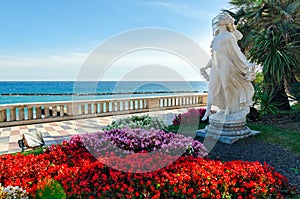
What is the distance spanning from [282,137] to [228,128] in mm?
1302

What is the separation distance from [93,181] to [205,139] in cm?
296

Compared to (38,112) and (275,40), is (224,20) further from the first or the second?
(38,112)

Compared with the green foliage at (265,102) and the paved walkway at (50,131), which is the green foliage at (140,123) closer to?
the paved walkway at (50,131)

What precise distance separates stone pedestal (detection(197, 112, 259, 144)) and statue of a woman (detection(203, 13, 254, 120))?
0.74 ft

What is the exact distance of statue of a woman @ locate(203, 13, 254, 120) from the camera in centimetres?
473

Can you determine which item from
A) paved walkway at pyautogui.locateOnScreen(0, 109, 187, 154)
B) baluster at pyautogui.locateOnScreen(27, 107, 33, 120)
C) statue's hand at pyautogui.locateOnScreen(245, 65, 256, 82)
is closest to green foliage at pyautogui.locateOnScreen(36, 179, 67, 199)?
paved walkway at pyautogui.locateOnScreen(0, 109, 187, 154)

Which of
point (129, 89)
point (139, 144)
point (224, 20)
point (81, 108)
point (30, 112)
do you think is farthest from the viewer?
point (129, 89)

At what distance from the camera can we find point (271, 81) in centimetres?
782

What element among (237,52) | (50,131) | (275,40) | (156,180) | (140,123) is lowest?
(50,131)

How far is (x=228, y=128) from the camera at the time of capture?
4.75 metres

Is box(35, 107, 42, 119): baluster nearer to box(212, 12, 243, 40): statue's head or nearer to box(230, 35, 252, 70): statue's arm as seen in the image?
box(212, 12, 243, 40): statue's head

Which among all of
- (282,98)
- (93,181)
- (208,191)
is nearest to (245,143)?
(208,191)

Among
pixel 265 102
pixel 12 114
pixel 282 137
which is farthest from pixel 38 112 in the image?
pixel 265 102

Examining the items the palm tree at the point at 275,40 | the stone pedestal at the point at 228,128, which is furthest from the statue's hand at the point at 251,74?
the palm tree at the point at 275,40
